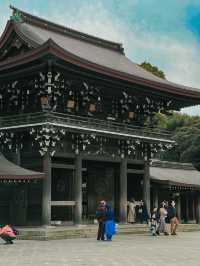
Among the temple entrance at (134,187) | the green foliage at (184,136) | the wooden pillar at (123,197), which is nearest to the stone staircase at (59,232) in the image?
the wooden pillar at (123,197)

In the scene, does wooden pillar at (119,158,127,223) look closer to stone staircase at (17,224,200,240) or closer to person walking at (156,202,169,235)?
stone staircase at (17,224,200,240)

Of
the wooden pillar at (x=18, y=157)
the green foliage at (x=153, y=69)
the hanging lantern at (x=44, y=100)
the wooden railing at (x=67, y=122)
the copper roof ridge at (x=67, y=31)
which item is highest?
the green foliage at (x=153, y=69)

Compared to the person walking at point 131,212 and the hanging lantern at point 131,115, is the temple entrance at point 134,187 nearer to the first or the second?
the person walking at point 131,212

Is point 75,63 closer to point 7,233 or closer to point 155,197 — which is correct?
point 7,233

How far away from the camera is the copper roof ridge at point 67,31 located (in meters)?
35.6

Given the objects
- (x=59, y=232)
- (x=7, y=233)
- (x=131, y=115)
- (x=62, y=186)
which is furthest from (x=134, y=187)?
(x=7, y=233)

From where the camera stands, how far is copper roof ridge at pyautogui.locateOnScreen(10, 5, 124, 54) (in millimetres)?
35625

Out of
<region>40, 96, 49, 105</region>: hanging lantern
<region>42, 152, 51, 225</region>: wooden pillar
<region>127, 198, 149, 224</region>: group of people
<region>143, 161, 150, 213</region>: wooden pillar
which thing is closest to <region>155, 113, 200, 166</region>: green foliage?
<region>143, 161, 150, 213</region>: wooden pillar

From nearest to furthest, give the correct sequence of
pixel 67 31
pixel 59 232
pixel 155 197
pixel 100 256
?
pixel 100 256
pixel 59 232
pixel 67 31
pixel 155 197

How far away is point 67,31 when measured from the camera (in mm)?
38531

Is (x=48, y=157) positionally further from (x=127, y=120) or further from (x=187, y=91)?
(x=187, y=91)

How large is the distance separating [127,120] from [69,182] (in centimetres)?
600

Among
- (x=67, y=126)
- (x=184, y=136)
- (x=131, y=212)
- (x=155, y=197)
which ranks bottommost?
(x=131, y=212)

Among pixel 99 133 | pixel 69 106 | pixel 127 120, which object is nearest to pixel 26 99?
pixel 69 106
